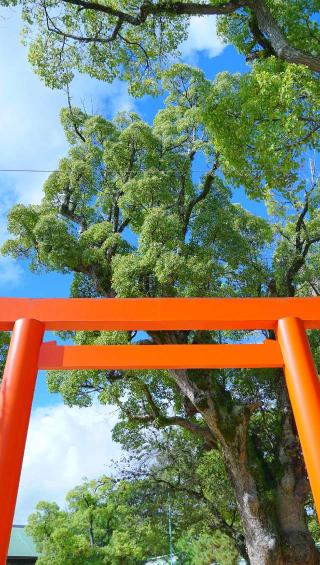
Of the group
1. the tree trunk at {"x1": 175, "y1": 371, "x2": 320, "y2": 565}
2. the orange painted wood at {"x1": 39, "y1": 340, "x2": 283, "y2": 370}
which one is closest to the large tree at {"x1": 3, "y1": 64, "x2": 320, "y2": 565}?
the tree trunk at {"x1": 175, "y1": 371, "x2": 320, "y2": 565}

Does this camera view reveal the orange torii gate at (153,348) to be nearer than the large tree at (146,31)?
Yes

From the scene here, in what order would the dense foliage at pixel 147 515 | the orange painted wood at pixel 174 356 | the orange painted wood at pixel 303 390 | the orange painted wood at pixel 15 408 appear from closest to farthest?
the orange painted wood at pixel 15 408, the orange painted wood at pixel 303 390, the orange painted wood at pixel 174 356, the dense foliage at pixel 147 515

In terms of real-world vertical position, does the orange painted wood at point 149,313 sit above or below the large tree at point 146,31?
below

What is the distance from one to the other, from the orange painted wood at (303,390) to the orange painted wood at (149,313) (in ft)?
0.42

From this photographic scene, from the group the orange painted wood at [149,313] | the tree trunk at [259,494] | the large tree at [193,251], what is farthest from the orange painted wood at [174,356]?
the tree trunk at [259,494]

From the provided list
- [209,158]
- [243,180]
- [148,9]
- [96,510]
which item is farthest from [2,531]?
[96,510]

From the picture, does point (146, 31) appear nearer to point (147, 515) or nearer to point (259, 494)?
point (259, 494)

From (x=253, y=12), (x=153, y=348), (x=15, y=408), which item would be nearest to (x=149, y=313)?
(x=153, y=348)

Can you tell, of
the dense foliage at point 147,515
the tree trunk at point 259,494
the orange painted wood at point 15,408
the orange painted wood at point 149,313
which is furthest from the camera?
the dense foliage at point 147,515

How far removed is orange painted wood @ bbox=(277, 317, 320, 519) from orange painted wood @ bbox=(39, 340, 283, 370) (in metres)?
0.33

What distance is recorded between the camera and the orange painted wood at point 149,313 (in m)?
2.55

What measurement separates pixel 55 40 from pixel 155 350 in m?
5.85

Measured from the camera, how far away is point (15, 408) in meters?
2.20

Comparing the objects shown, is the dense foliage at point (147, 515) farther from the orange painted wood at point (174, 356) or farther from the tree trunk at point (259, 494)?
the orange painted wood at point (174, 356)
